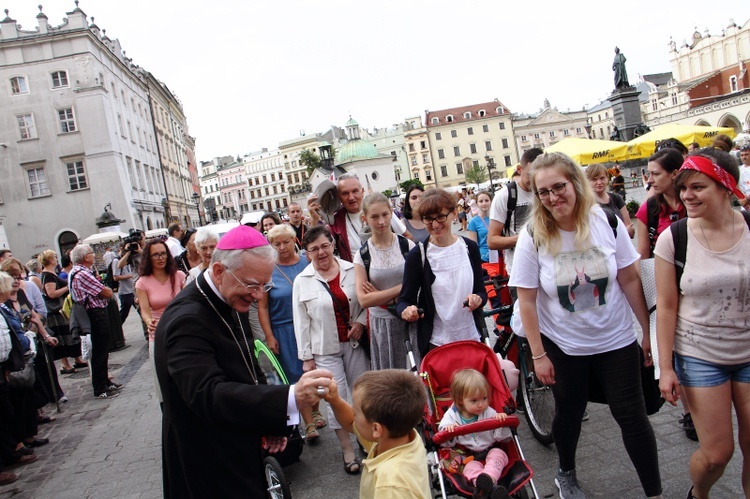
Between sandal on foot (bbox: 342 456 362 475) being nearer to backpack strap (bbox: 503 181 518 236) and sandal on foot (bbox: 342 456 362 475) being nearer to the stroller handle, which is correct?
the stroller handle

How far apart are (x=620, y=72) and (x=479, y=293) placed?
24206 mm

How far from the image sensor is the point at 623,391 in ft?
10.5

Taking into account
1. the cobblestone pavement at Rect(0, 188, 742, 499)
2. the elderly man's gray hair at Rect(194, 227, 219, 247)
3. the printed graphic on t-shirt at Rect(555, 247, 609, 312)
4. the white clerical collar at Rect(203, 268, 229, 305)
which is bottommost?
the cobblestone pavement at Rect(0, 188, 742, 499)

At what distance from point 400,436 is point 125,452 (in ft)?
15.3

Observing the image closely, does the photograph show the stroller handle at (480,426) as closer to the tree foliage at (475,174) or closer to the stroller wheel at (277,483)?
the stroller wheel at (277,483)

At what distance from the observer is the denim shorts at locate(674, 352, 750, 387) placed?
280cm

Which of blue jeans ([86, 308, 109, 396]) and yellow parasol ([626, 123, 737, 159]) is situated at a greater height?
yellow parasol ([626, 123, 737, 159])

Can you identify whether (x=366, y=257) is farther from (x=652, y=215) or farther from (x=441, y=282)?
(x=652, y=215)

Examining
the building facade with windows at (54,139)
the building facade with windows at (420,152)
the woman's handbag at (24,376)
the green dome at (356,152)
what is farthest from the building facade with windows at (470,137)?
the woman's handbag at (24,376)

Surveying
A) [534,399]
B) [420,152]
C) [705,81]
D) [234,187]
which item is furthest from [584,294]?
[234,187]

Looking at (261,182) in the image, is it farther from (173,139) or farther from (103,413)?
(103,413)

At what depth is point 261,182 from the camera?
139125 mm

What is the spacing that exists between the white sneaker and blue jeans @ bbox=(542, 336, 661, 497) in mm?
415

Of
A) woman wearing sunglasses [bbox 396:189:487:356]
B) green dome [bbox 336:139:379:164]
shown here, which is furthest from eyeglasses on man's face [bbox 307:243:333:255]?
green dome [bbox 336:139:379:164]
